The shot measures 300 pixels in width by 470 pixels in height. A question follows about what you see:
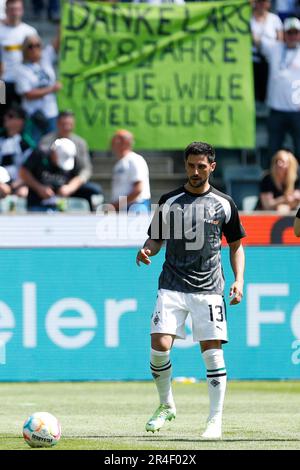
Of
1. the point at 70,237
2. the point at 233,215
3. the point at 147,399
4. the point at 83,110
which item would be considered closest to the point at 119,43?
the point at 83,110

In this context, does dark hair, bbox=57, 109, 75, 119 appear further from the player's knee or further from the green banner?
the player's knee

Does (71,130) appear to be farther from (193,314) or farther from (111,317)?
(193,314)

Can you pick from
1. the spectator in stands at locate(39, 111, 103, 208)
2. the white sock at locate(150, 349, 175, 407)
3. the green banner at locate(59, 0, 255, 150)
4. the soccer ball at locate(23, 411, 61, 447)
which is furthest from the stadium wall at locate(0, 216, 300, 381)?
the soccer ball at locate(23, 411, 61, 447)

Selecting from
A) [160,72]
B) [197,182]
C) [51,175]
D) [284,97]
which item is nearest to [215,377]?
[197,182]

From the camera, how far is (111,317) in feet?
48.5

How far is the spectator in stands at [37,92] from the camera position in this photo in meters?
17.2

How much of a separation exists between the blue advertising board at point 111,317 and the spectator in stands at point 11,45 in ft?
11.6

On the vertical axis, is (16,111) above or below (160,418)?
above

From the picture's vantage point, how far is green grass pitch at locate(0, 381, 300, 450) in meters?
8.50

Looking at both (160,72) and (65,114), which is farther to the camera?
(160,72)

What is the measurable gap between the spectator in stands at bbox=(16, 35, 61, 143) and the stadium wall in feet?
9.49

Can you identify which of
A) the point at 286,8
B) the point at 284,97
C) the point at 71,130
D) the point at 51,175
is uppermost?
the point at 286,8

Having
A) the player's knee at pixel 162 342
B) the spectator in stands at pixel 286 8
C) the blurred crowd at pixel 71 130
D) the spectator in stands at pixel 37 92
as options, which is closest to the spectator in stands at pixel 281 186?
the blurred crowd at pixel 71 130

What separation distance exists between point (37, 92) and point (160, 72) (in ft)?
5.91
